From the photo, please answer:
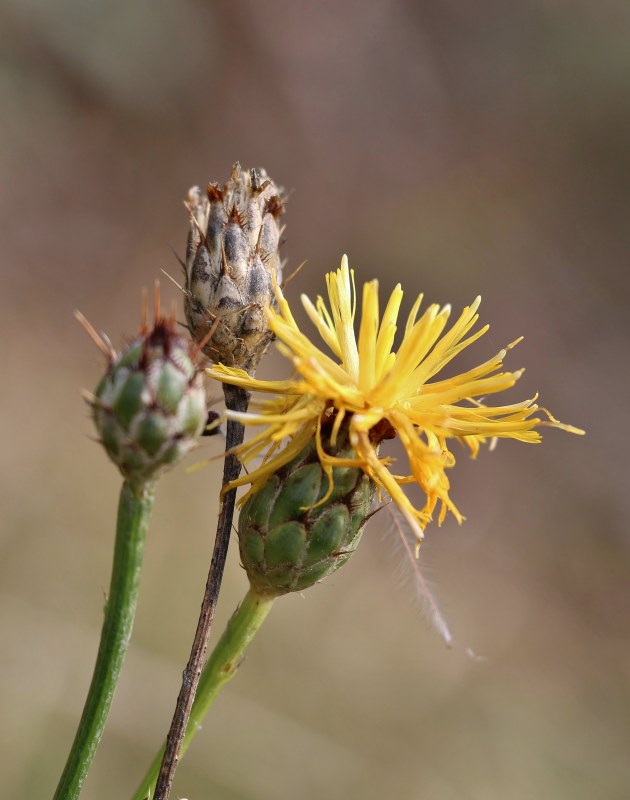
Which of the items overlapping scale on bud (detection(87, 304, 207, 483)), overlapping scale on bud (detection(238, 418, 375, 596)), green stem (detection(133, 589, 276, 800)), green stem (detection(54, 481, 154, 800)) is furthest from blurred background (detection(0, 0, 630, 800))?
overlapping scale on bud (detection(87, 304, 207, 483))

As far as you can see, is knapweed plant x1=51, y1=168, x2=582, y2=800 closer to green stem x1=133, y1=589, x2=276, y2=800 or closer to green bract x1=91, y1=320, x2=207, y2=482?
green stem x1=133, y1=589, x2=276, y2=800

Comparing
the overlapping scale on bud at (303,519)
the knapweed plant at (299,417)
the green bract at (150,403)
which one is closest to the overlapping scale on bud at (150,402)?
the green bract at (150,403)

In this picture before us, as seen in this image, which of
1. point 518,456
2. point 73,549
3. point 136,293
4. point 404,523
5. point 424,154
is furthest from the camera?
point 424,154

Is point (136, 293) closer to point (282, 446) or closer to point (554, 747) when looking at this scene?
point (554, 747)

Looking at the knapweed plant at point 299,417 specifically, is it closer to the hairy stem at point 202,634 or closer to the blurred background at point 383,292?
the hairy stem at point 202,634

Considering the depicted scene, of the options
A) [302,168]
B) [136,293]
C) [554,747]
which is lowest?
[554,747]

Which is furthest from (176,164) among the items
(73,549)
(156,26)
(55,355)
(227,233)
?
(227,233)
